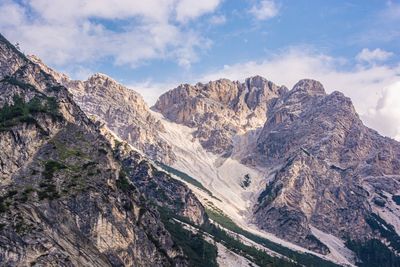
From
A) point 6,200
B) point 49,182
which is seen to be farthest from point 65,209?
point 6,200

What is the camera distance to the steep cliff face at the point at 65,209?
136 metres

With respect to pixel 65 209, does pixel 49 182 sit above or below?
above

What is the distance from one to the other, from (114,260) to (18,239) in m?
33.9

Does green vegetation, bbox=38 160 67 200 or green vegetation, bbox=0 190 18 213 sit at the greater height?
green vegetation, bbox=38 160 67 200

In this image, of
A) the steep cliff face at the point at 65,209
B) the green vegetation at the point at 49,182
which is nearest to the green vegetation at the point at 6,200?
the steep cliff face at the point at 65,209

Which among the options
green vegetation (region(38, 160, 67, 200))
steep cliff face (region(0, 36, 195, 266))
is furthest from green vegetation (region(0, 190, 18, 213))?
green vegetation (region(38, 160, 67, 200))

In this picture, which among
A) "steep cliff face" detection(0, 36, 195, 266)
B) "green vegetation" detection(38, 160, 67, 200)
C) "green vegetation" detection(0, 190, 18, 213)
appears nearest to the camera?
"steep cliff face" detection(0, 36, 195, 266)

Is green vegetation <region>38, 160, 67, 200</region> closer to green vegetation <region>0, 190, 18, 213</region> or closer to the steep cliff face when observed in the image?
the steep cliff face

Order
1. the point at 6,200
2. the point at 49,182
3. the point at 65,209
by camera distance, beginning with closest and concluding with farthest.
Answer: the point at 6,200, the point at 65,209, the point at 49,182

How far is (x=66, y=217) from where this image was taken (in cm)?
15488

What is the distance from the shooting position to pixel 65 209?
156250mm

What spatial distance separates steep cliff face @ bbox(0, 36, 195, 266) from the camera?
136 metres

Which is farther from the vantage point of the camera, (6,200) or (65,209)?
(65,209)

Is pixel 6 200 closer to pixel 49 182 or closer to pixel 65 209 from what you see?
pixel 65 209
